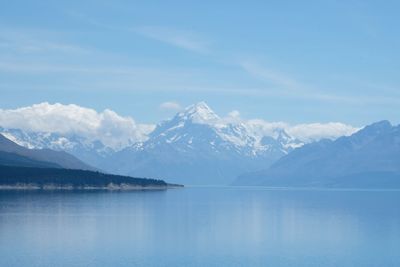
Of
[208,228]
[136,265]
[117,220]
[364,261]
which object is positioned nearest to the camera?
[136,265]

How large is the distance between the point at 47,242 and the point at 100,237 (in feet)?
33.4

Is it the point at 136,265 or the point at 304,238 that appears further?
the point at 304,238

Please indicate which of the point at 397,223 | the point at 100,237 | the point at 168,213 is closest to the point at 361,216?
the point at 397,223

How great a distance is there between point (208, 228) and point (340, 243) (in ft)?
91.7

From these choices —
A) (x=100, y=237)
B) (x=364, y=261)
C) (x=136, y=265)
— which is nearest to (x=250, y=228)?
(x=100, y=237)

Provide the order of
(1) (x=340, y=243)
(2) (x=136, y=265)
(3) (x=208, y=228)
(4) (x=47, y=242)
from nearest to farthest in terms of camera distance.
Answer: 1. (2) (x=136, y=265)
2. (4) (x=47, y=242)
3. (1) (x=340, y=243)
4. (3) (x=208, y=228)

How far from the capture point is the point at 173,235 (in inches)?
4774

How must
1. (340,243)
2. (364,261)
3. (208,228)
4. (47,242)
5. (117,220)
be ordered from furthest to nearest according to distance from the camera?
A: (117,220) → (208,228) → (340,243) → (47,242) → (364,261)

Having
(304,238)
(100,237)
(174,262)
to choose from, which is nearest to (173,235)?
(100,237)

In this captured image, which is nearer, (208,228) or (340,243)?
(340,243)

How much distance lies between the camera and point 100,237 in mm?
114812

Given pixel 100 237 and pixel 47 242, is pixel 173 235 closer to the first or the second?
pixel 100 237

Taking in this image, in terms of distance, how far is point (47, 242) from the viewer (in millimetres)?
106938

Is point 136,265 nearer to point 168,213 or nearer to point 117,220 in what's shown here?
point 117,220
